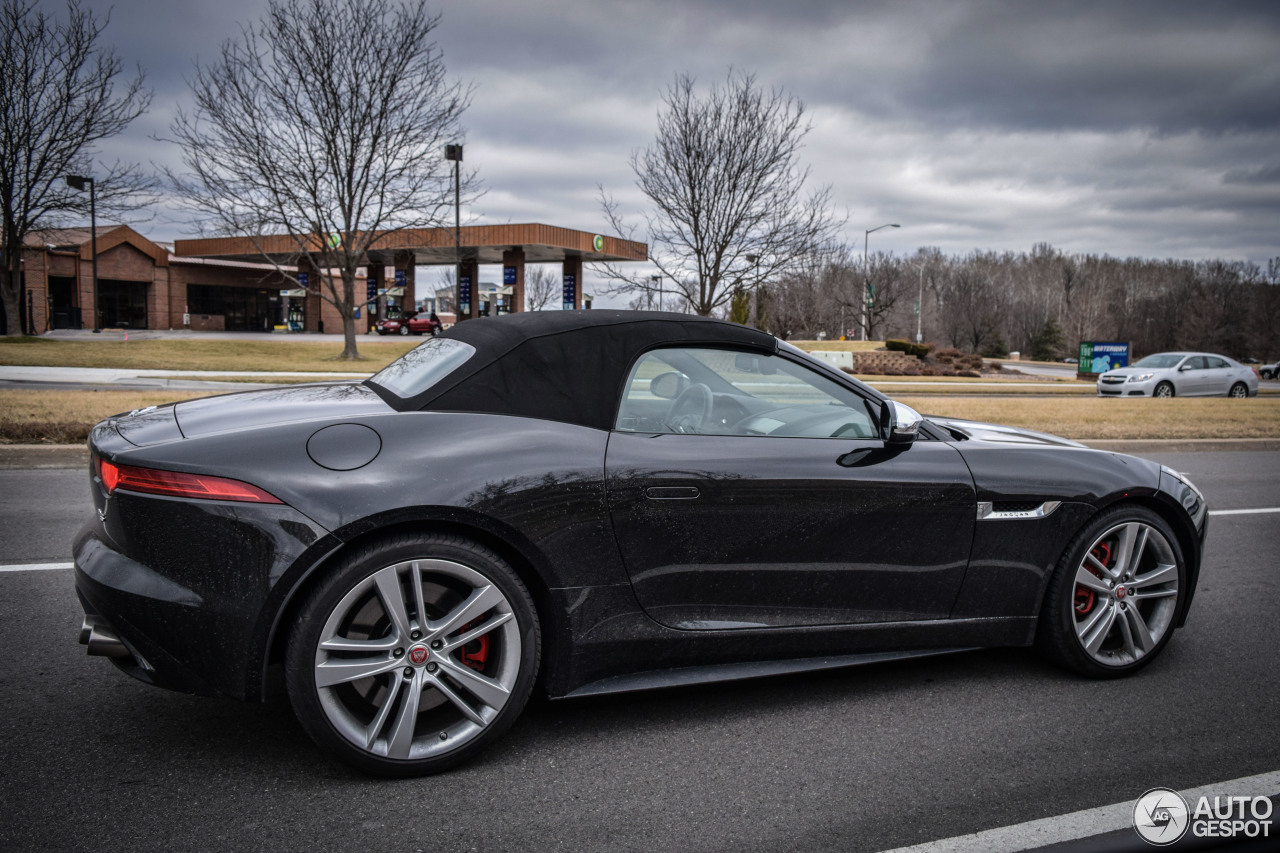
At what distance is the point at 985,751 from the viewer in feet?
9.38

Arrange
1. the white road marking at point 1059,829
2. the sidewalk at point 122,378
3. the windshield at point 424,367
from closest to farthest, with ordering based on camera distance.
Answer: the white road marking at point 1059,829, the windshield at point 424,367, the sidewalk at point 122,378

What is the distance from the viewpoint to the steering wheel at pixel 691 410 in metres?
3.07

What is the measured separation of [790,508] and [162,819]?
2039 mm

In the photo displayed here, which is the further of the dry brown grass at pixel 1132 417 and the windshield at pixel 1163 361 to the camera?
the windshield at pixel 1163 361

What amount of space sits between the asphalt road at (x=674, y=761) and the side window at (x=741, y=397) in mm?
1027

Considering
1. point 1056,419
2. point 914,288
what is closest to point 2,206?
point 1056,419

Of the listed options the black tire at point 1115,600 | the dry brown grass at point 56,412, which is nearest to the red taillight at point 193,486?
the black tire at point 1115,600

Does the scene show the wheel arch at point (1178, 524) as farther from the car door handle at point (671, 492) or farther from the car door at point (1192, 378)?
the car door at point (1192, 378)

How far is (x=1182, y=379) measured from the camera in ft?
74.7

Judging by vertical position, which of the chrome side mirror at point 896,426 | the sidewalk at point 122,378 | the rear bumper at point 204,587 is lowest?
the sidewalk at point 122,378

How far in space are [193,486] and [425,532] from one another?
65cm

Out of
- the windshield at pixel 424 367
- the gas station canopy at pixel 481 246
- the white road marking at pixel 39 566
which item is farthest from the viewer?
the gas station canopy at pixel 481 246

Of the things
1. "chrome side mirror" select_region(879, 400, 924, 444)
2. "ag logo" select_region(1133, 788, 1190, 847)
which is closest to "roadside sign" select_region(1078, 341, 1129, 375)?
"chrome side mirror" select_region(879, 400, 924, 444)

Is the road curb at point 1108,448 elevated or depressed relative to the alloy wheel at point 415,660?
depressed
